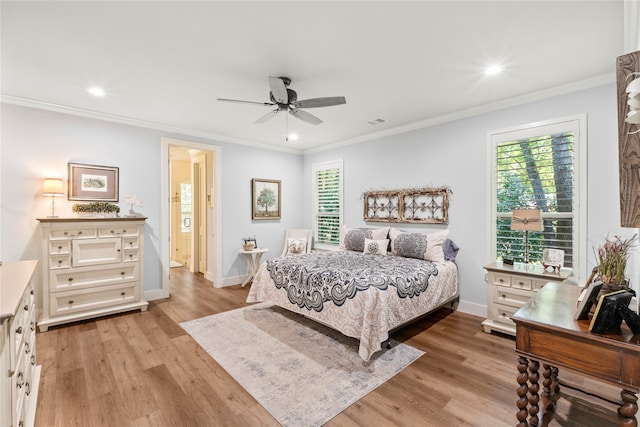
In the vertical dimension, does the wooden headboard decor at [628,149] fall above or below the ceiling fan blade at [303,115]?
below

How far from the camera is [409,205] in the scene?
4.52 metres

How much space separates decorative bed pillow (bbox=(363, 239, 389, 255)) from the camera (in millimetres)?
4223

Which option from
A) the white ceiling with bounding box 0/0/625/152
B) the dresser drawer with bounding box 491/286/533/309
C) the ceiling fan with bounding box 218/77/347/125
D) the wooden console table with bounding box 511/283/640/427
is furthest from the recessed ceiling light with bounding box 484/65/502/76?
the dresser drawer with bounding box 491/286/533/309

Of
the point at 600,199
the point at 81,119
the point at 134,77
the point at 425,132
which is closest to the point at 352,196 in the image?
the point at 425,132

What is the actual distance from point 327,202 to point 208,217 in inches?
92.8

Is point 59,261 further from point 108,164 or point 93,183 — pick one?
point 108,164

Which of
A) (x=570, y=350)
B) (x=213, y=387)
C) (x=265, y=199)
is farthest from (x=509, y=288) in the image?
(x=265, y=199)

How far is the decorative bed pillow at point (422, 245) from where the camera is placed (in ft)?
12.5

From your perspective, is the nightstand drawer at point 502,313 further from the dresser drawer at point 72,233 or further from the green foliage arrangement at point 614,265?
the dresser drawer at point 72,233

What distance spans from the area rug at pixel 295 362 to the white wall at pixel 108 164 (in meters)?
1.84

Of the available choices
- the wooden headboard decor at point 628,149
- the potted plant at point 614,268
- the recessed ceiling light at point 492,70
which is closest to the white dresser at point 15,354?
the wooden headboard decor at point 628,149

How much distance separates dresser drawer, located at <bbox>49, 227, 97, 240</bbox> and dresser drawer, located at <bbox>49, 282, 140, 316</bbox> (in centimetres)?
66

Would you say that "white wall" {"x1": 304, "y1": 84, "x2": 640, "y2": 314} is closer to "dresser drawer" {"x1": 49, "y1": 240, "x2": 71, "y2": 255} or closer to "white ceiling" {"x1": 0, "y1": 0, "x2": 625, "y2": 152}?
"white ceiling" {"x1": 0, "y1": 0, "x2": 625, "y2": 152}

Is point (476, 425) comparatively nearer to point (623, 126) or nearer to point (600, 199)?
point (623, 126)
